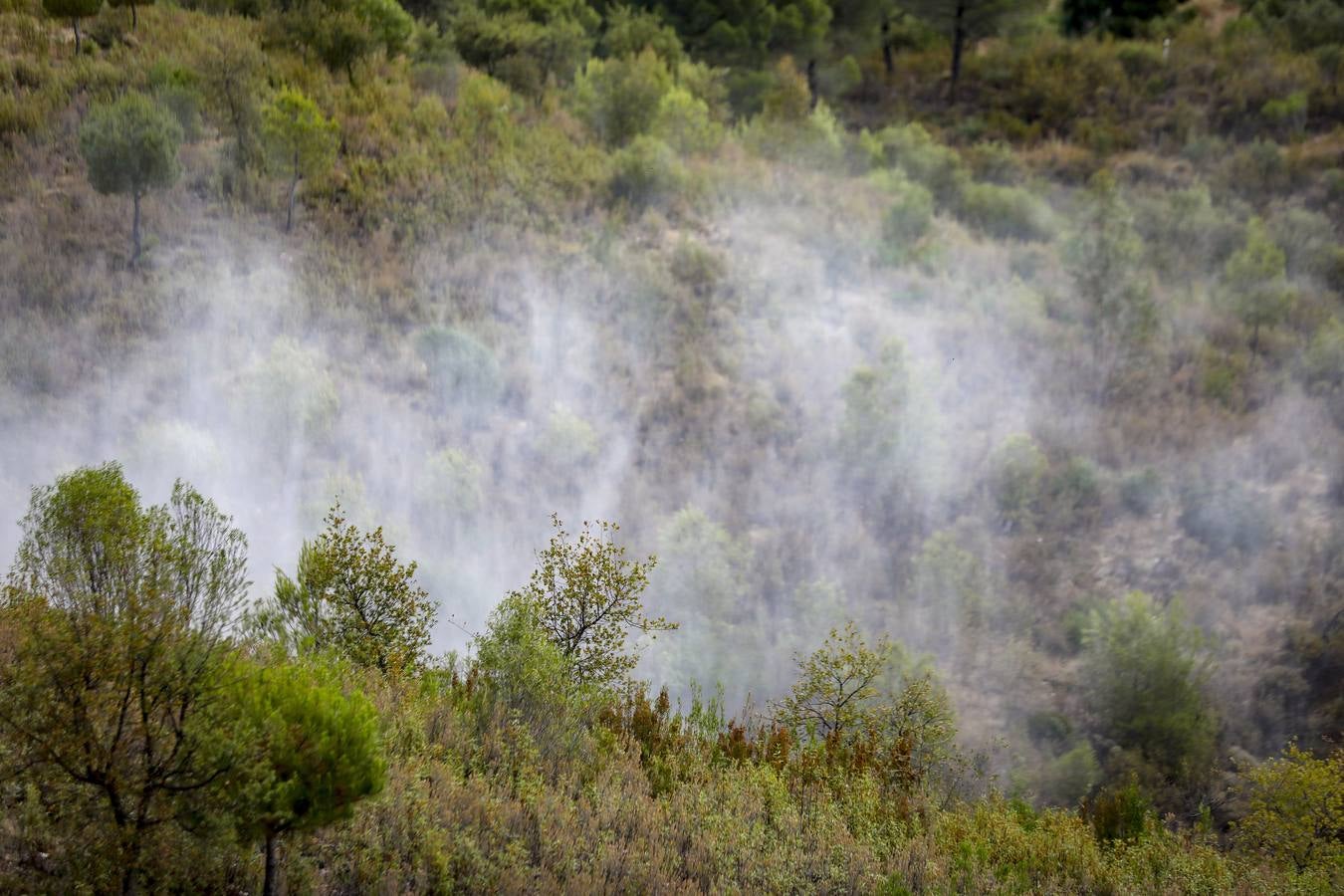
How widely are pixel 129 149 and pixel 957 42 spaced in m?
27.3

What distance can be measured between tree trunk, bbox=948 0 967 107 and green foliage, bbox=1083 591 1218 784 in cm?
2469

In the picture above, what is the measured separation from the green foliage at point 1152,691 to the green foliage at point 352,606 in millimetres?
8837

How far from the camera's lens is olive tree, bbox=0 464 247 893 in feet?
18.0

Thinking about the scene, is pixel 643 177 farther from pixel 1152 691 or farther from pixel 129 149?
pixel 1152 691

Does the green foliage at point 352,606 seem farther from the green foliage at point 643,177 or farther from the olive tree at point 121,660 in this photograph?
the green foliage at point 643,177

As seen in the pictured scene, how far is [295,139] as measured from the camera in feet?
56.7

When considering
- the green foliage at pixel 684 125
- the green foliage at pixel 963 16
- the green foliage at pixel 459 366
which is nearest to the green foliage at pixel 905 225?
the green foliage at pixel 684 125

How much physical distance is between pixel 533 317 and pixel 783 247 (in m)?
6.25

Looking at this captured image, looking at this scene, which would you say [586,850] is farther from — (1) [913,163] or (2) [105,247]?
(1) [913,163]

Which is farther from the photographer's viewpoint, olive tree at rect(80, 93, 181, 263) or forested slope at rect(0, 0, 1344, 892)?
olive tree at rect(80, 93, 181, 263)

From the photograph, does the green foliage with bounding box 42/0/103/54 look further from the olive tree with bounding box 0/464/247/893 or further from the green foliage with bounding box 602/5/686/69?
the olive tree with bounding box 0/464/247/893

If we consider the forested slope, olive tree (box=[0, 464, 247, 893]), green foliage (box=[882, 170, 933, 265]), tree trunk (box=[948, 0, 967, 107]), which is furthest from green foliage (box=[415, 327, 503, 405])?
tree trunk (box=[948, 0, 967, 107])

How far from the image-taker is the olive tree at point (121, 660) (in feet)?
18.0

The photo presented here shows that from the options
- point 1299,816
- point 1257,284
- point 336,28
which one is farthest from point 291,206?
point 1257,284
